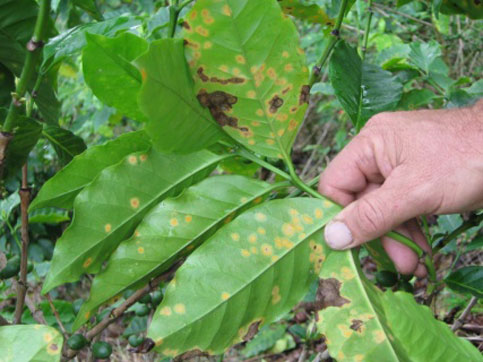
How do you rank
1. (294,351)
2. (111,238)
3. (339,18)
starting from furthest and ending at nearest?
(294,351), (339,18), (111,238)

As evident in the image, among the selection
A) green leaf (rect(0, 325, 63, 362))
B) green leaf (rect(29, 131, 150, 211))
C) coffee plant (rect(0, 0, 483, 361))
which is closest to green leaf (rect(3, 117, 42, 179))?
coffee plant (rect(0, 0, 483, 361))

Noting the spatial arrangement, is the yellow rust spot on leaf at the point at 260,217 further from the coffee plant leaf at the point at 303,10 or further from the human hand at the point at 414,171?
the coffee plant leaf at the point at 303,10

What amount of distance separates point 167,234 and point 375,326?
359 mm

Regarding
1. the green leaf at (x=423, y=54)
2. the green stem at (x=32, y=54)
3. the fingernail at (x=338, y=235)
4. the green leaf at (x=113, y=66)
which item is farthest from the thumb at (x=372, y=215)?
the green leaf at (x=423, y=54)

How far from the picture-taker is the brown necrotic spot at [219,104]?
79 centimetres

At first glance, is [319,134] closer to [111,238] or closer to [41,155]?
[41,155]

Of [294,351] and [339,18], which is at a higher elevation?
[339,18]

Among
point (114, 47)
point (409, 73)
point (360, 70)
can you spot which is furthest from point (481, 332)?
point (114, 47)

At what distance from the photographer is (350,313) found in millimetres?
739

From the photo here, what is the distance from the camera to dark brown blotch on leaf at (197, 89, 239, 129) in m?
0.79

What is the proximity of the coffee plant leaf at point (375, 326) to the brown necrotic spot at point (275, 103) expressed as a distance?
291 millimetres

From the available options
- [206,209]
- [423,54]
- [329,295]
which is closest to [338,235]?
[329,295]

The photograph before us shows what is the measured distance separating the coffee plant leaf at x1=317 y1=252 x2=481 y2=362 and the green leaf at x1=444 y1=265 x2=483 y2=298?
0.39 metres

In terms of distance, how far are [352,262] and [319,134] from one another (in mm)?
3891
